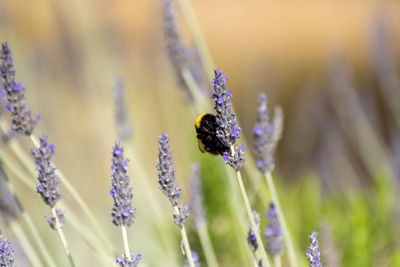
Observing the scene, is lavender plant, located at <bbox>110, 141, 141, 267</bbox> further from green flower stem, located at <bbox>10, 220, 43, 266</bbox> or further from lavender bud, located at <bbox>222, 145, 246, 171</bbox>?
green flower stem, located at <bbox>10, 220, 43, 266</bbox>

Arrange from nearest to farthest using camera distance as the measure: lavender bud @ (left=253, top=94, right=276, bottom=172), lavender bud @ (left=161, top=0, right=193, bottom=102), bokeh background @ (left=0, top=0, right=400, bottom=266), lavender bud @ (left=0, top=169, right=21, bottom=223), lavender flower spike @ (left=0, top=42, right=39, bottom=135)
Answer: lavender flower spike @ (left=0, top=42, right=39, bottom=135) < lavender bud @ (left=253, top=94, right=276, bottom=172) < lavender bud @ (left=0, top=169, right=21, bottom=223) < lavender bud @ (left=161, top=0, right=193, bottom=102) < bokeh background @ (left=0, top=0, right=400, bottom=266)

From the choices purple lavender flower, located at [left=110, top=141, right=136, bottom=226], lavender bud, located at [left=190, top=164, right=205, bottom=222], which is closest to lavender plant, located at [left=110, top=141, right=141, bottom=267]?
purple lavender flower, located at [left=110, top=141, right=136, bottom=226]

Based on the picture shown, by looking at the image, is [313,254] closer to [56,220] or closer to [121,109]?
[56,220]

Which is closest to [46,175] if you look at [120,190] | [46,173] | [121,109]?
[46,173]

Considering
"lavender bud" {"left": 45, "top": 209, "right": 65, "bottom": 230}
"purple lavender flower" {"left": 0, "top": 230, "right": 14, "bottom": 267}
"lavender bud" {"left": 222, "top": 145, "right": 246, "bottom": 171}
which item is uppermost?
"lavender bud" {"left": 45, "top": 209, "right": 65, "bottom": 230}

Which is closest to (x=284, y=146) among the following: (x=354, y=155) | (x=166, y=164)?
(x=354, y=155)

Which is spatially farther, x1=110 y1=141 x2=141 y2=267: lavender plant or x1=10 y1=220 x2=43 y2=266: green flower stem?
x1=10 y1=220 x2=43 y2=266: green flower stem

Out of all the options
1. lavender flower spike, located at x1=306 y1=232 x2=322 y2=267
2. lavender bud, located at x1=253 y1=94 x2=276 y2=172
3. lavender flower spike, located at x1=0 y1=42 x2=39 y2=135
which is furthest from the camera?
lavender bud, located at x1=253 y1=94 x2=276 y2=172
